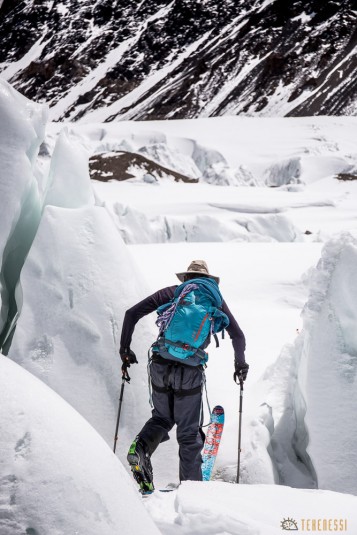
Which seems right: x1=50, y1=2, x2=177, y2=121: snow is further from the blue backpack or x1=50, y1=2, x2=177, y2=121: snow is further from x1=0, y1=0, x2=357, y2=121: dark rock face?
the blue backpack

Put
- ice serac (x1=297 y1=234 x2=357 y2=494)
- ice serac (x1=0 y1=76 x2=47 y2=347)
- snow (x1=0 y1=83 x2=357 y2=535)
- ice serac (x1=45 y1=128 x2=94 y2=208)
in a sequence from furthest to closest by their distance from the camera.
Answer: ice serac (x1=45 y1=128 x2=94 y2=208), ice serac (x1=0 y1=76 x2=47 y2=347), ice serac (x1=297 y1=234 x2=357 y2=494), snow (x1=0 y1=83 x2=357 y2=535)

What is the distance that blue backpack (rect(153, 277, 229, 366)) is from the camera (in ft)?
10.8

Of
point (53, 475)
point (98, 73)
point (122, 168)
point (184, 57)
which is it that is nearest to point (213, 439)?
point (53, 475)

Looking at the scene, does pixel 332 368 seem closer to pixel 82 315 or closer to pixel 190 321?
pixel 190 321

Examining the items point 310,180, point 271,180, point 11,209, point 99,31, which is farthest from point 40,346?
point 99,31

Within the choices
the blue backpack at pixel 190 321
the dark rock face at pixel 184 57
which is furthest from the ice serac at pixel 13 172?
the dark rock face at pixel 184 57

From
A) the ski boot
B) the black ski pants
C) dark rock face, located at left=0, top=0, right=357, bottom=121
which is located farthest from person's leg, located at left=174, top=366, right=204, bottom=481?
dark rock face, located at left=0, top=0, right=357, bottom=121

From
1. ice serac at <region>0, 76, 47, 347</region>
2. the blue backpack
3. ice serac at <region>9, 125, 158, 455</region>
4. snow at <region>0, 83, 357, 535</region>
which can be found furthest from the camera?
ice serac at <region>0, 76, 47, 347</region>

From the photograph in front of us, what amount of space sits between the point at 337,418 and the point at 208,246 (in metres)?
8.77

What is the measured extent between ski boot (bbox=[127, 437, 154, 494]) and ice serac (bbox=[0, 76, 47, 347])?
250cm

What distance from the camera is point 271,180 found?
57.4 m

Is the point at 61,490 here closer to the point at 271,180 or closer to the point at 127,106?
the point at 271,180

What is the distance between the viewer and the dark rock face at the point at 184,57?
87812 millimetres

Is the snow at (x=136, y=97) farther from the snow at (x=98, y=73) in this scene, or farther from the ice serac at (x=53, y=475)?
the ice serac at (x=53, y=475)
